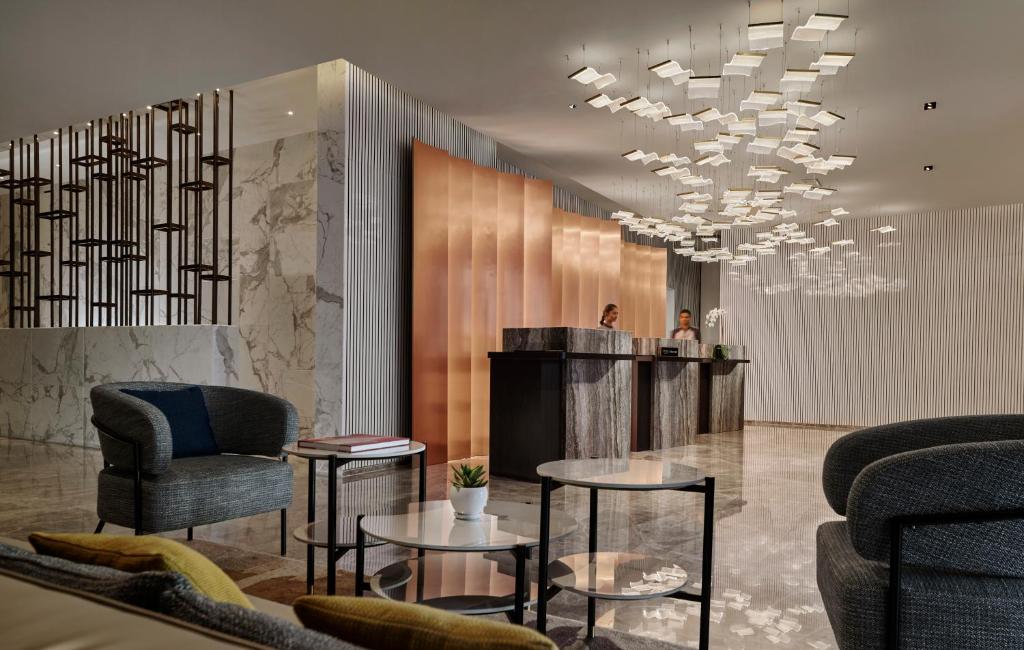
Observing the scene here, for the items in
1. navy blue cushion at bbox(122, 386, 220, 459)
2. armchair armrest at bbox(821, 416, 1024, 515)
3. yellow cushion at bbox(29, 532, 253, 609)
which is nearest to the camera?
yellow cushion at bbox(29, 532, 253, 609)

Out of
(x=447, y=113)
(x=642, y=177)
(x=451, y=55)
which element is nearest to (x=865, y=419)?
(x=642, y=177)

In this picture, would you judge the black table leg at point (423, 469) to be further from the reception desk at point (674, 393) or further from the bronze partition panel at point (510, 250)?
the reception desk at point (674, 393)

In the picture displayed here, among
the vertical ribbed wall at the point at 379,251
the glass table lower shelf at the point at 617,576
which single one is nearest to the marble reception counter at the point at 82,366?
the vertical ribbed wall at the point at 379,251

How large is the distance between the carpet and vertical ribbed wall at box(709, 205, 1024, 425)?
10.8 meters

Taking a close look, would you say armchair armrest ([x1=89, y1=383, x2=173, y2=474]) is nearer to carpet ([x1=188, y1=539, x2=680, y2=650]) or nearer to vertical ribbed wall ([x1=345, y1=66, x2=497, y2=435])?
carpet ([x1=188, y1=539, x2=680, y2=650])

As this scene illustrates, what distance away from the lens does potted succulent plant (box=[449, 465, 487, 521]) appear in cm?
255

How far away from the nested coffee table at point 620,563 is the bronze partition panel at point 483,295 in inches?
181

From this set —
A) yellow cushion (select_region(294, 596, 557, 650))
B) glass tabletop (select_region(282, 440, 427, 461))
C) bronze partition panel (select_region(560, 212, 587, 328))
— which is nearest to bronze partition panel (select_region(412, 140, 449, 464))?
bronze partition panel (select_region(560, 212, 587, 328))

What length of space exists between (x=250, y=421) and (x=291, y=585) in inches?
35.5

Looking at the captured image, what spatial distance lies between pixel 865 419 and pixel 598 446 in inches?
303

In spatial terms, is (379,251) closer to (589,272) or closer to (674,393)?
(674,393)

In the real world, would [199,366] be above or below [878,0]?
below

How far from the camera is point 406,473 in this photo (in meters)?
6.50

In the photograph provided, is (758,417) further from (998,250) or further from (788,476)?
(788,476)
